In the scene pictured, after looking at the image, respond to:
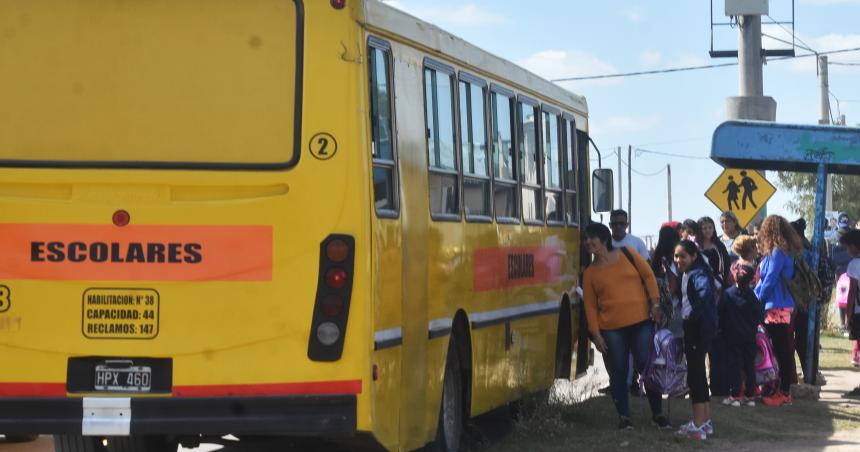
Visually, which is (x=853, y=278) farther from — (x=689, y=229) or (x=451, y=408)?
(x=451, y=408)

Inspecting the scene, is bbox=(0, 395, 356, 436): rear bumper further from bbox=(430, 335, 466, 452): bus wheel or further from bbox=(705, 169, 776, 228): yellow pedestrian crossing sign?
bbox=(705, 169, 776, 228): yellow pedestrian crossing sign

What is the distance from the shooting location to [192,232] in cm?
902

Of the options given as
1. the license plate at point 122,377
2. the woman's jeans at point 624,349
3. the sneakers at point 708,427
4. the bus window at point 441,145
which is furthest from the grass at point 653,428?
the license plate at point 122,377

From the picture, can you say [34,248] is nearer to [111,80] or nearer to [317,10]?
[111,80]

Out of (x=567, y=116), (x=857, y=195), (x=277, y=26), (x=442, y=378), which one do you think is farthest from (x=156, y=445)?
(x=857, y=195)

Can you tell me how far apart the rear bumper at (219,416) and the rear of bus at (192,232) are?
10 millimetres

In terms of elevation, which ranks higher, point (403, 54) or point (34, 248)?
point (403, 54)

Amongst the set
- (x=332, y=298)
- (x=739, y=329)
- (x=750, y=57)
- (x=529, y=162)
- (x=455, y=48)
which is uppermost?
(x=750, y=57)

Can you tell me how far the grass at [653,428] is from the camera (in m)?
13.1

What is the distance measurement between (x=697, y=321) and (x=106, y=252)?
18.7 ft

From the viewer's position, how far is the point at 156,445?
450 inches

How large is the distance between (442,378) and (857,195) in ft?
266

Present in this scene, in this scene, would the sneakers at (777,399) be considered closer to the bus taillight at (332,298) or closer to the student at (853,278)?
the student at (853,278)

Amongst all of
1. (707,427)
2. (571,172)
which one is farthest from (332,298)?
(571,172)
